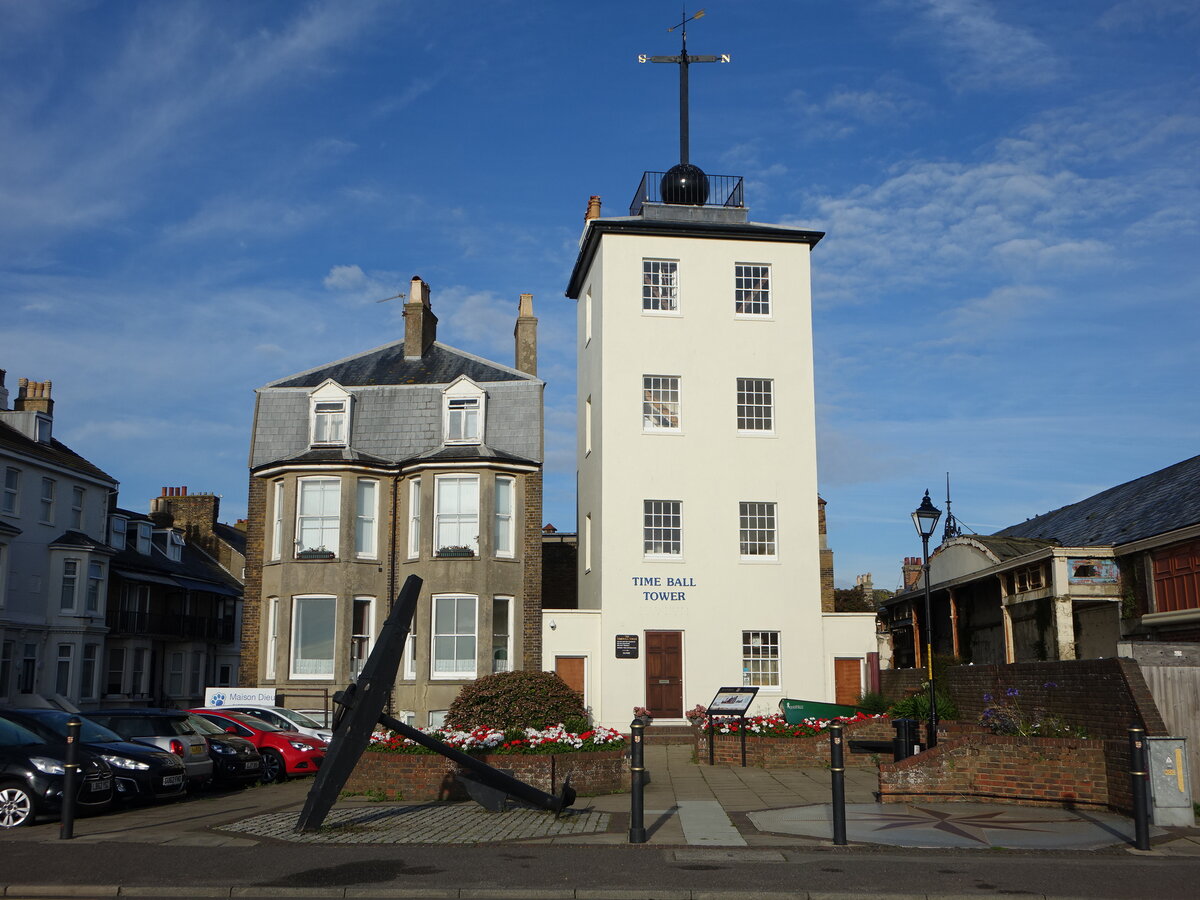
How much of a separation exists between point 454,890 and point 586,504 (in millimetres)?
23098

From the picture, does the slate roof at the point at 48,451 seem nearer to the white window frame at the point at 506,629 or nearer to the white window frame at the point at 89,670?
the white window frame at the point at 89,670

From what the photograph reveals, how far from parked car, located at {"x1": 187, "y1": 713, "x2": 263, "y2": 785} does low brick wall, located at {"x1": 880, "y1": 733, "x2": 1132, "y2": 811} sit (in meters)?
10.7

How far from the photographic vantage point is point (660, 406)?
2995 cm

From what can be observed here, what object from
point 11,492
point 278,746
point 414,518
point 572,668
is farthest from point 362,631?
point 11,492

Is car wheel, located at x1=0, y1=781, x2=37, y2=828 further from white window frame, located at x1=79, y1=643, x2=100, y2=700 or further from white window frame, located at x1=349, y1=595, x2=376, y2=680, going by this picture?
white window frame, located at x1=79, y1=643, x2=100, y2=700

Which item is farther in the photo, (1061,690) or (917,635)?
(917,635)

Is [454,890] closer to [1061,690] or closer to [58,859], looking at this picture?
[58,859]

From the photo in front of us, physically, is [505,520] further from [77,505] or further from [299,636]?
[77,505]

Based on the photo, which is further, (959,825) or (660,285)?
(660,285)

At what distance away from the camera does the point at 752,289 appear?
3088cm

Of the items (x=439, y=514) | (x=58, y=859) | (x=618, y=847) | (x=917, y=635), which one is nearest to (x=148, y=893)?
(x=58, y=859)

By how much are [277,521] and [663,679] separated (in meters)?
11.4

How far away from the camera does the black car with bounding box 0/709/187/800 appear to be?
15172 mm

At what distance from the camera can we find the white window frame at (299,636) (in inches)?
1141
